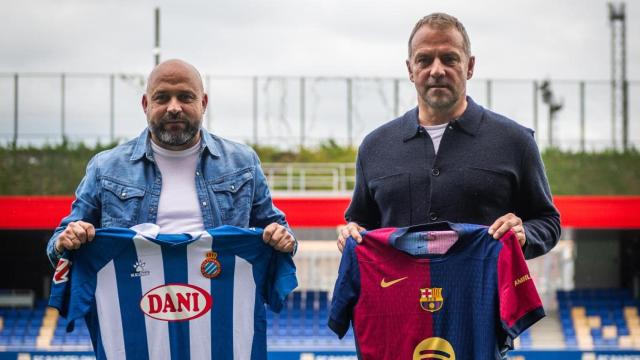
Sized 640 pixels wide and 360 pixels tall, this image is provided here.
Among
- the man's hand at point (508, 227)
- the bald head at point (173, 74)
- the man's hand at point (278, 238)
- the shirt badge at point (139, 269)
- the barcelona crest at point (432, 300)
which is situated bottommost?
the barcelona crest at point (432, 300)

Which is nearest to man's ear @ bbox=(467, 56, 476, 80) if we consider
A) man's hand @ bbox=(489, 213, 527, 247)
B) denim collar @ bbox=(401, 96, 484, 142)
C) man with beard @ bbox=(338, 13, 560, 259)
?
man with beard @ bbox=(338, 13, 560, 259)

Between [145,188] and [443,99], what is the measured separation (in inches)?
46.9

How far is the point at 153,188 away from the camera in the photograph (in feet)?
10.4

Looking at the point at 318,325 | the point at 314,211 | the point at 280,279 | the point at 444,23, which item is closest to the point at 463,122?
the point at 444,23

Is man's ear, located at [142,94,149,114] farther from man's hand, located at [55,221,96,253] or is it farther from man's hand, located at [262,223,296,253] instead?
man's hand, located at [262,223,296,253]

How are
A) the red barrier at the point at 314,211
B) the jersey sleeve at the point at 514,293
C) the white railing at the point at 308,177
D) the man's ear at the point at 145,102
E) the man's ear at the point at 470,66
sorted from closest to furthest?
the jersey sleeve at the point at 514,293 < the man's ear at the point at 470,66 < the man's ear at the point at 145,102 < the red barrier at the point at 314,211 < the white railing at the point at 308,177

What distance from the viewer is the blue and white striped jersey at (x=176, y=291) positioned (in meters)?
3.19

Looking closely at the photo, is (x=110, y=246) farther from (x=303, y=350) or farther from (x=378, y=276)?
(x=303, y=350)

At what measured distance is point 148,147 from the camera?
3240mm

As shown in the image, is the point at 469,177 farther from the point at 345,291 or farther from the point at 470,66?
the point at 345,291

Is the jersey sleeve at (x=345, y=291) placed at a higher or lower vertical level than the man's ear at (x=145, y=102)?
lower

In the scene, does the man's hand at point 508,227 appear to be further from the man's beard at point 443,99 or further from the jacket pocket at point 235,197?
the jacket pocket at point 235,197

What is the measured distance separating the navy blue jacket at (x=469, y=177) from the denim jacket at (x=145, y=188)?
21.8 inches

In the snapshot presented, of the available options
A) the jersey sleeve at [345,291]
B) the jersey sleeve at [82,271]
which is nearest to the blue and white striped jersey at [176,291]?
the jersey sleeve at [82,271]
